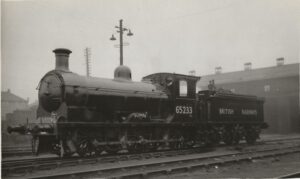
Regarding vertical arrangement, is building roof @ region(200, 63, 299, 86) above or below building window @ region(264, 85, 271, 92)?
above

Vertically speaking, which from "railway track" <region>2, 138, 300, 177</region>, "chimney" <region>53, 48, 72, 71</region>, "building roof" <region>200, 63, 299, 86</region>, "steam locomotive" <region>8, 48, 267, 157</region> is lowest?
"railway track" <region>2, 138, 300, 177</region>

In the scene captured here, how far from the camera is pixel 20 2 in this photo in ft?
22.1

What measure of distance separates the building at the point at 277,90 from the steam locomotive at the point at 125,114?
38.9ft

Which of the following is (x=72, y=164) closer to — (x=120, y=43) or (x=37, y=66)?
(x=37, y=66)

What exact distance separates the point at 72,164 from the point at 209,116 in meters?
6.34

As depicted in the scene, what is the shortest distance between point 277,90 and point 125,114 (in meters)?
19.0

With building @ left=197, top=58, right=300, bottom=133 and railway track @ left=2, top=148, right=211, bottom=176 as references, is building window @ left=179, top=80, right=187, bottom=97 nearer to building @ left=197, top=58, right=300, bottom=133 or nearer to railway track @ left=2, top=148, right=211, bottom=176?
railway track @ left=2, top=148, right=211, bottom=176

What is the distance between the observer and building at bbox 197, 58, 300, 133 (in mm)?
24688

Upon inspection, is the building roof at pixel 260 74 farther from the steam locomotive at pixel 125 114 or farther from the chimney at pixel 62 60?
the chimney at pixel 62 60

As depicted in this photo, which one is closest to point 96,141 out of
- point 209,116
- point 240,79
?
point 209,116

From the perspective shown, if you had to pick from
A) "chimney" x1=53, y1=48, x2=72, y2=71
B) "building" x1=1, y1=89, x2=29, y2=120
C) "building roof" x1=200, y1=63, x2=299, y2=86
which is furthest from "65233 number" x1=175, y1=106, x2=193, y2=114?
"building roof" x1=200, y1=63, x2=299, y2=86

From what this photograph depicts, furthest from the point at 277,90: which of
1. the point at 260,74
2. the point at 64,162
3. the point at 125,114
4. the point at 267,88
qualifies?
the point at 64,162

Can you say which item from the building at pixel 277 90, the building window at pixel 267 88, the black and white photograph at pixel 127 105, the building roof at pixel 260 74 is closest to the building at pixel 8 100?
the black and white photograph at pixel 127 105

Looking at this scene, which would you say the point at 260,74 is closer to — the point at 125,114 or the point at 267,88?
the point at 267,88
